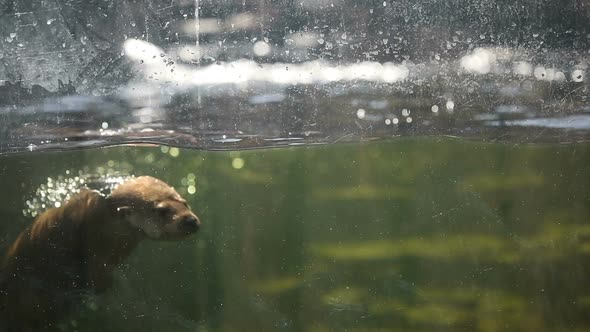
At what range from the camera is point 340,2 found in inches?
88.1

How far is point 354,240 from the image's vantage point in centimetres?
244

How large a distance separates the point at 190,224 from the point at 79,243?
55 cm

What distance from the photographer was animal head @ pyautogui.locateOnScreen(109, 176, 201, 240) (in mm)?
2311

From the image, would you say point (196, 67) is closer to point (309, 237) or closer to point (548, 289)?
point (309, 237)

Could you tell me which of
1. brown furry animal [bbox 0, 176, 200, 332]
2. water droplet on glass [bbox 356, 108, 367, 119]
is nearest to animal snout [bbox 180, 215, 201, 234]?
brown furry animal [bbox 0, 176, 200, 332]

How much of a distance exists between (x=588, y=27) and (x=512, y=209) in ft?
3.10

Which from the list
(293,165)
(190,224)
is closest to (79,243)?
(190,224)

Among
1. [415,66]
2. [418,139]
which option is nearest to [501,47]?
[415,66]

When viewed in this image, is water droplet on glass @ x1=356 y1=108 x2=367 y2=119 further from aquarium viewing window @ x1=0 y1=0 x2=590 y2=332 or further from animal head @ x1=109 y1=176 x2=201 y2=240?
animal head @ x1=109 y1=176 x2=201 y2=240

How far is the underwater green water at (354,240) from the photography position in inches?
91.7

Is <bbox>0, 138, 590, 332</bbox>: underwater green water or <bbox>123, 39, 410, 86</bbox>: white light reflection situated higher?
<bbox>123, 39, 410, 86</bbox>: white light reflection

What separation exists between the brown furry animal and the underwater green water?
0.23 feet

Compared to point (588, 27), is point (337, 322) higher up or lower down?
lower down

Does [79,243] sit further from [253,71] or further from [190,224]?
[253,71]
